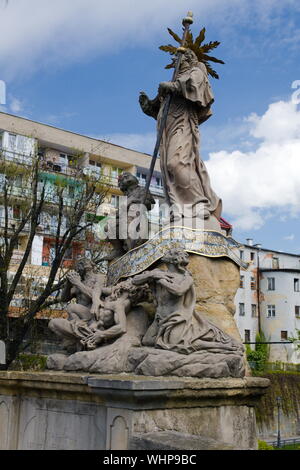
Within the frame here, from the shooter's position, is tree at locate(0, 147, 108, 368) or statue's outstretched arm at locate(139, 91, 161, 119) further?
tree at locate(0, 147, 108, 368)

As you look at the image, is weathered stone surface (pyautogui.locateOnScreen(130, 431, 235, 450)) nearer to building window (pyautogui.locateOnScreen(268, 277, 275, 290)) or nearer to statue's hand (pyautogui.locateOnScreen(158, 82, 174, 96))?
statue's hand (pyautogui.locateOnScreen(158, 82, 174, 96))

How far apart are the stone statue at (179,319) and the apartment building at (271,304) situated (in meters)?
44.1

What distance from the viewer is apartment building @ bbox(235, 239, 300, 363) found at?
50.4 metres

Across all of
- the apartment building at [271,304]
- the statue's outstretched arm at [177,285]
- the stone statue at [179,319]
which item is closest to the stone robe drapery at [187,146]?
the stone statue at [179,319]

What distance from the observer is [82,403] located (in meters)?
5.80

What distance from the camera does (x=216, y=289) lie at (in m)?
7.08

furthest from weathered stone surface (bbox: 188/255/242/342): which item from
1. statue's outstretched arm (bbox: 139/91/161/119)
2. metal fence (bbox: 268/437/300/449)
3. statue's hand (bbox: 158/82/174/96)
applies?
metal fence (bbox: 268/437/300/449)

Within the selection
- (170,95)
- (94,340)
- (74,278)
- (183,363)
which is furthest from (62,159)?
(183,363)

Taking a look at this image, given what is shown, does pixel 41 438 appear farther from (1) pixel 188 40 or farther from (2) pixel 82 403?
(1) pixel 188 40

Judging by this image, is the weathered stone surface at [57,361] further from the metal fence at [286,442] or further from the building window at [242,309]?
the building window at [242,309]

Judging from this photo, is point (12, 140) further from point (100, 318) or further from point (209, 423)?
point (209, 423)

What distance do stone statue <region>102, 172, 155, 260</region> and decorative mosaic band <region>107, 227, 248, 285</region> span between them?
0.47 metres

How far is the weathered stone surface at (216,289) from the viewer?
22.6 feet

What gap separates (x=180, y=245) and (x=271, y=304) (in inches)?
1831
